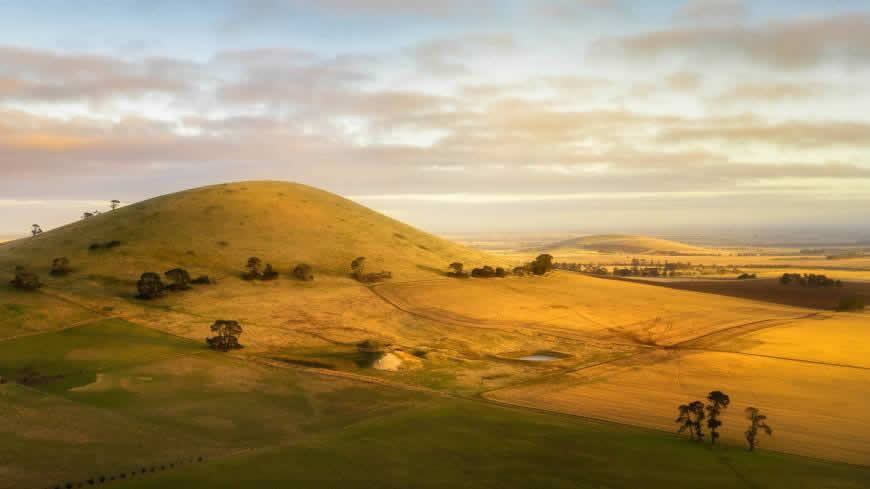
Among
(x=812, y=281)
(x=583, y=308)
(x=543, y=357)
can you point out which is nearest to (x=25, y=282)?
(x=543, y=357)

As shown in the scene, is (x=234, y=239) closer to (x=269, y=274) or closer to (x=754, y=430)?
(x=269, y=274)

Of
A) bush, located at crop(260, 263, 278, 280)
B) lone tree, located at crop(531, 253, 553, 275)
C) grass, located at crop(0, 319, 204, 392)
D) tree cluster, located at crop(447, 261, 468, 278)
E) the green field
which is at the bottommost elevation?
the green field

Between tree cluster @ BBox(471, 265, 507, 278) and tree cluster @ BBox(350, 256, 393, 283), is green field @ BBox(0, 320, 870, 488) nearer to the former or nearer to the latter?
tree cluster @ BBox(350, 256, 393, 283)

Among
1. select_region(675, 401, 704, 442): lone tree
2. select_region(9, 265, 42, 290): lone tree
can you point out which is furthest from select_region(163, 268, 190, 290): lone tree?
select_region(675, 401, 704, 442): lone tree

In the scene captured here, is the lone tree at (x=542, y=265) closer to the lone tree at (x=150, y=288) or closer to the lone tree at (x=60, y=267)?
the lone tree at (x=150, y=288)

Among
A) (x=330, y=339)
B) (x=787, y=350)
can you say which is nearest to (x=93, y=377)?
(x=330, y=339)

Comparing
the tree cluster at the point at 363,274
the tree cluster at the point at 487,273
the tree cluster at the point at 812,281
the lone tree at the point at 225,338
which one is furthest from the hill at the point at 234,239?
the tree cluster at the point at 812,281

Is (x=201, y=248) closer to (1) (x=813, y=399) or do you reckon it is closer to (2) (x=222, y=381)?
(2) (x=222, y=381)

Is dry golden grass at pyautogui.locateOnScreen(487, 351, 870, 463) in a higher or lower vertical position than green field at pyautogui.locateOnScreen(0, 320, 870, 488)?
higher

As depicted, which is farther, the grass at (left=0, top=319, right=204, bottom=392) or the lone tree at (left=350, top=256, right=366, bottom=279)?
the lone tree at (left=350, top=256, right=366, bottom=279)
